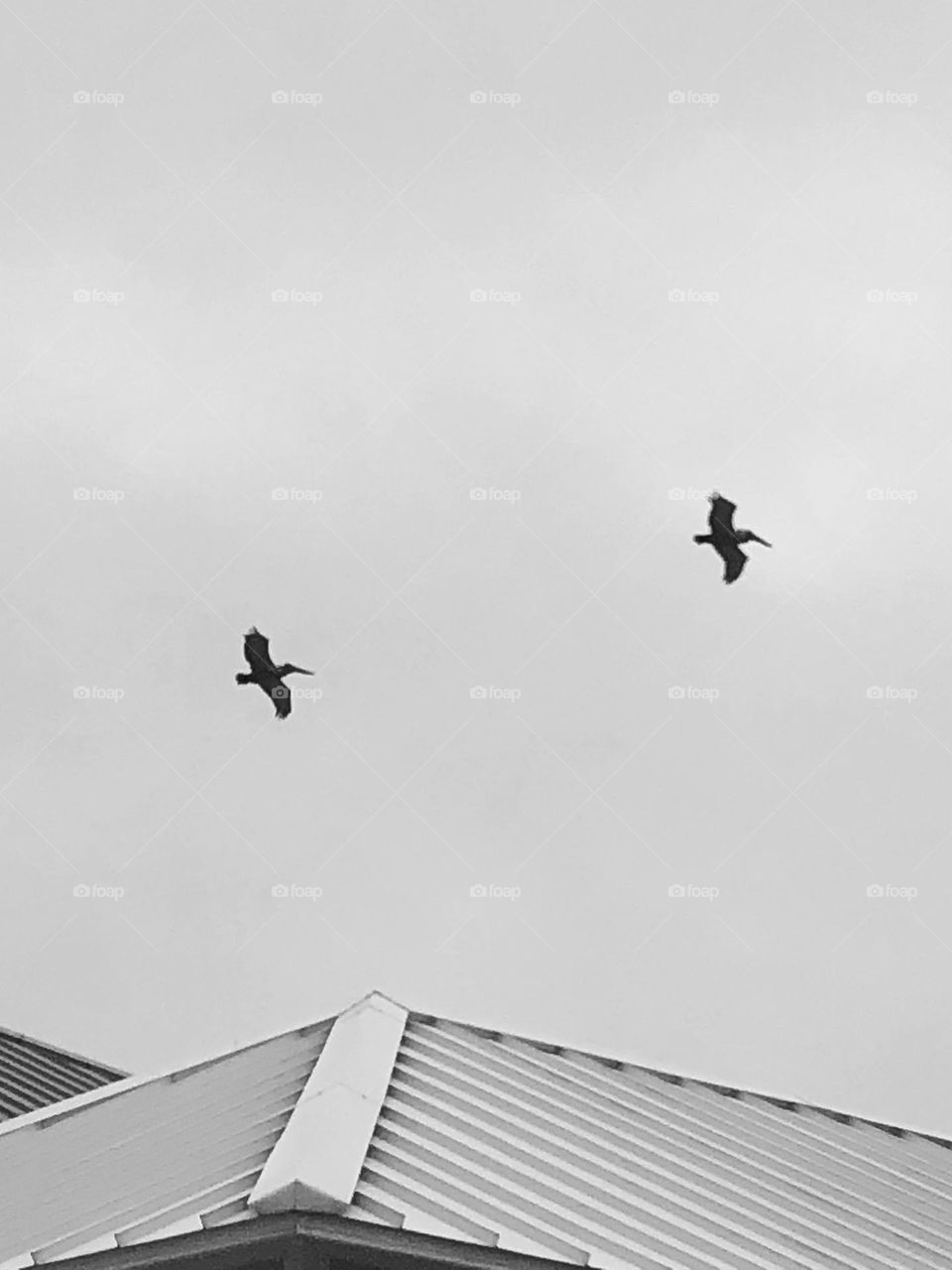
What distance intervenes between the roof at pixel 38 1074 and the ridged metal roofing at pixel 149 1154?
7.78 metres

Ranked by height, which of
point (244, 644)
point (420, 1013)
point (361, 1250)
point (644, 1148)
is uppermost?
point (244, 644)

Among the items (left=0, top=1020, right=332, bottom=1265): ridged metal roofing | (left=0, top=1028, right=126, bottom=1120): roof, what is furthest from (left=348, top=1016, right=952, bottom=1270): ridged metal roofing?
(left=0, top=1028, right=126, bottom=1120): roof

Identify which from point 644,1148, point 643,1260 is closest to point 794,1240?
point 644,1148

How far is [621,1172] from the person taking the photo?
291 inches

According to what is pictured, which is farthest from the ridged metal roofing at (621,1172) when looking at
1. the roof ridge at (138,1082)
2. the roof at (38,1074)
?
the roof at (38,1074)

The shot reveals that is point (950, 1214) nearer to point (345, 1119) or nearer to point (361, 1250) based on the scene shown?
point (345, 1119)

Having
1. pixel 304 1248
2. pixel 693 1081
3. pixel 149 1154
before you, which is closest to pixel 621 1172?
pixel 149 1154

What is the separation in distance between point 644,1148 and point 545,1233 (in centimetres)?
222

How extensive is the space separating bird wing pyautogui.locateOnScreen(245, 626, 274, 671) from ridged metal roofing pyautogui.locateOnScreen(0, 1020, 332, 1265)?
6.05m

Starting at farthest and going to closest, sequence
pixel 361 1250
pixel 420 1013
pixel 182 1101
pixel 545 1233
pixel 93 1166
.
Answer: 1. pixel 420 1013
2. pixel 182 1101
3. pixel 93 1166
4. pixel 545 1233
5. pixel 361 1250

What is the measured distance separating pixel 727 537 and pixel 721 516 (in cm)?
34

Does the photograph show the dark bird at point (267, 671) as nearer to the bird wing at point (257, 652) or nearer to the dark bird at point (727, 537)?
the bird wing at point (257, 652)

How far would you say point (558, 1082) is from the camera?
9.14 metres

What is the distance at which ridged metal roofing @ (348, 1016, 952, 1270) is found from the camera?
6098 mm
